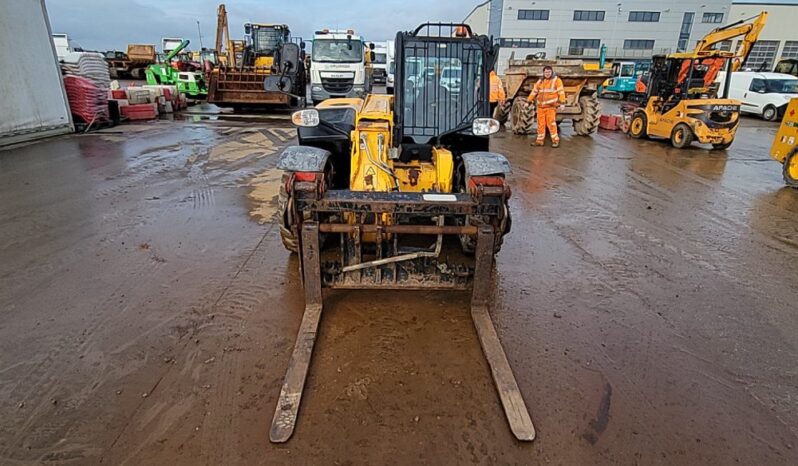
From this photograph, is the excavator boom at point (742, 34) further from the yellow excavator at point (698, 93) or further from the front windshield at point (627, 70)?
the front windshield at point (627, 70)

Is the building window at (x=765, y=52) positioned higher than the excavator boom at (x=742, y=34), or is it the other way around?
the building window at (x=765, y=52)

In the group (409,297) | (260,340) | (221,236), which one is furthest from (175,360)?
(221,236)

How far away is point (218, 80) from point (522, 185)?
12213mm

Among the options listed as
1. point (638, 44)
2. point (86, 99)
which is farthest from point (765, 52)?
point (86, 99)

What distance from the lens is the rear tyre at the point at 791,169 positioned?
744cm

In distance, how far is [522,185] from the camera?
7449 millimetres

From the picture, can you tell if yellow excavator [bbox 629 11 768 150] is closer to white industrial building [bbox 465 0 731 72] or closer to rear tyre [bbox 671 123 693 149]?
rear tyre [bbox 671 123 693 149]

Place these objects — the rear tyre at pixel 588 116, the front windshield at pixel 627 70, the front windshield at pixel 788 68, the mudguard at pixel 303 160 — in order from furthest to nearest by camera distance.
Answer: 1. the front windshield at pixel 627 70
2. the front windshield at pixel 788 68
3. the rear tyre at pixel 588 116
4. the mudguard at pixel 303 160

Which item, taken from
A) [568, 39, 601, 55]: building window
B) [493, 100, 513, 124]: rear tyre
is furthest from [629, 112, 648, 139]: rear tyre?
[568, 39, 601, 55]: building window

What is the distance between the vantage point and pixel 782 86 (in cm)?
1742

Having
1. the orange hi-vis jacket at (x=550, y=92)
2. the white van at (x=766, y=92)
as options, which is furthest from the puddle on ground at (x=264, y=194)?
the white van at (x=766, y=92)

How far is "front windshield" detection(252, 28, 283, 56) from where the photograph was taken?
57.6ft

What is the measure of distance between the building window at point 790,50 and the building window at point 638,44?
11771 mm

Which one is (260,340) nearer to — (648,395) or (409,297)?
(409,297)
